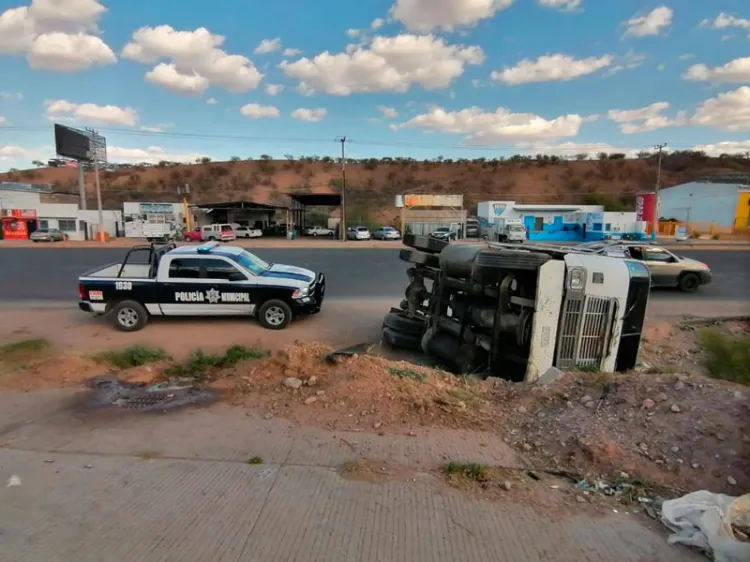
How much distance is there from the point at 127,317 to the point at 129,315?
59 mm

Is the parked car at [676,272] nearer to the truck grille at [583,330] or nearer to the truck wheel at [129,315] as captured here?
the truck grille at [583,330]

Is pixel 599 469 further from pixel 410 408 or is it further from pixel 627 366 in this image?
pixel 627 366

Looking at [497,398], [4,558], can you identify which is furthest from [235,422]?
[497,398]

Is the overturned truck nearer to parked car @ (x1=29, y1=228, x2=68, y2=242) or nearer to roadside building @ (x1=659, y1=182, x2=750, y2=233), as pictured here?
parked car @ (x1=29, y1=228, x2=68, y2=242)

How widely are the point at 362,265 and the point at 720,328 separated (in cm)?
1542

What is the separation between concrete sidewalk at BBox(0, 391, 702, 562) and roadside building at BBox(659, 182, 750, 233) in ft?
208

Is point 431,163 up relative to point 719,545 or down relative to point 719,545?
up

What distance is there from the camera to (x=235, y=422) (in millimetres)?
4574

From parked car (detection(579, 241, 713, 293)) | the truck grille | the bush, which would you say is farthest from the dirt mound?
parked car (detection(579, 241, 713, 293))

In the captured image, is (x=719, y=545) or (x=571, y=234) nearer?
(x=719, y=545)

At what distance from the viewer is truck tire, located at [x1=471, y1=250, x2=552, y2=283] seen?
5.89 m

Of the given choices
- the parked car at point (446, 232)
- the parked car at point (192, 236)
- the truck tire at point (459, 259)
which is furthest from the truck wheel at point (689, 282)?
the parked car at point (192, 236)

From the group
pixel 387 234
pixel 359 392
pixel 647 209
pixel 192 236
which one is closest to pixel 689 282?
pixel 359 392

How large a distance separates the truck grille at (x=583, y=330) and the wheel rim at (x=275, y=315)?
5.79m
